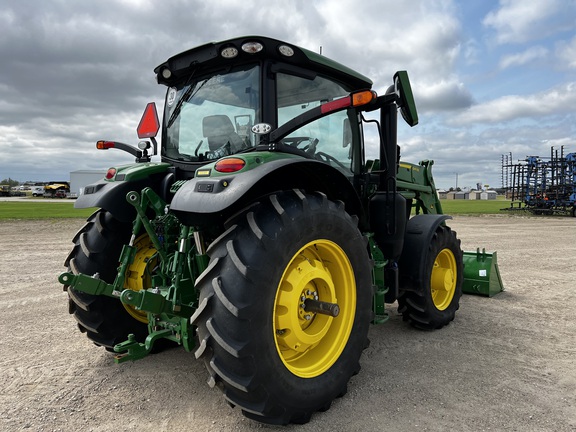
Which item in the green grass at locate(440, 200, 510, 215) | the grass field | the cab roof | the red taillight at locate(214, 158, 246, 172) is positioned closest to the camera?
the red taillight at locate(214, 158, 246, 172)

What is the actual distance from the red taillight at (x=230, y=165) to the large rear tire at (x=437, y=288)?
2489 millimetres

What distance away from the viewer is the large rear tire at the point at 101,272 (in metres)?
3.40

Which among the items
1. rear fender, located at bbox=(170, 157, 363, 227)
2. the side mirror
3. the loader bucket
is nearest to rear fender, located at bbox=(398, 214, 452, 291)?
the side mirror

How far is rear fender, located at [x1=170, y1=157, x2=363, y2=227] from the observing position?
2418mm

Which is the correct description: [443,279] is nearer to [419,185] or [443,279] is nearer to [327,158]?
[419,185]

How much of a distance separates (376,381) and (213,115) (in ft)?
8.03

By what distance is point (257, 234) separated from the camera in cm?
245

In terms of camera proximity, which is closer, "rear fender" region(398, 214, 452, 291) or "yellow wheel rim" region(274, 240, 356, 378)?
"yellow wheel rim" region(274, 240, 356, 378)

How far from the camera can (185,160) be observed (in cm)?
365

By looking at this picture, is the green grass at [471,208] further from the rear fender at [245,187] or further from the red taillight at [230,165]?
the red taillight at [230,165]

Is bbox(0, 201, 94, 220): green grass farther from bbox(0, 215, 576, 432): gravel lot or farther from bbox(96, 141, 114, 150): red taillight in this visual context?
bbox(96, 141, 114, 150): red taillight

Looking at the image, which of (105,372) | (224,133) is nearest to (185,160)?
(224,133)

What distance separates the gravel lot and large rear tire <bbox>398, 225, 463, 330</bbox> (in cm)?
16

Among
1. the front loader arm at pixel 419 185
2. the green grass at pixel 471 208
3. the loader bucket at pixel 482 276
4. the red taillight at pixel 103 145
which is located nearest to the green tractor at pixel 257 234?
the red taillight at pixel 103 145
